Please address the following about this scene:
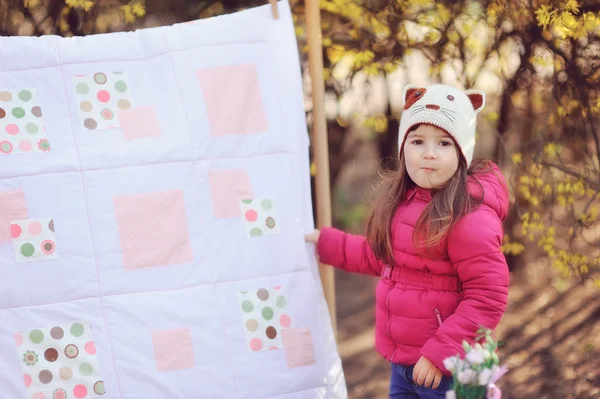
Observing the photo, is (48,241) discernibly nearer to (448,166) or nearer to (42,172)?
(42,172)

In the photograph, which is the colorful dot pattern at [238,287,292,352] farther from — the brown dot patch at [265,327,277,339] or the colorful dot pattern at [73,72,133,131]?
the colorful dot pattern at [73,72,133,131]

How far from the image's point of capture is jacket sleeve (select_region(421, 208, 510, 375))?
5.87 ft

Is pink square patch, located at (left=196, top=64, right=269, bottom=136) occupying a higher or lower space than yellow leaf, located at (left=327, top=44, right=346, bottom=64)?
lower

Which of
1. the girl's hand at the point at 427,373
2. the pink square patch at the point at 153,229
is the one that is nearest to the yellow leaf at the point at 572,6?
the girl's hand at the point at 427,373

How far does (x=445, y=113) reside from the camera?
1849 mm

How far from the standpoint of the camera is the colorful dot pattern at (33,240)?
2086mm

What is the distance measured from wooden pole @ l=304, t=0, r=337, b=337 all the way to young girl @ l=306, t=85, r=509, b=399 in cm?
43

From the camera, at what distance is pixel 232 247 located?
7.28ft

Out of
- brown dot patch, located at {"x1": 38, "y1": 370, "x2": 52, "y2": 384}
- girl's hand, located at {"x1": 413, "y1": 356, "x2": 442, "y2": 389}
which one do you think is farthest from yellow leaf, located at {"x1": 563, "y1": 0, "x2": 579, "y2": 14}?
brown dot patch, located at {"x1": 38, "y1": 370, "x2": 52, "y2": 384}

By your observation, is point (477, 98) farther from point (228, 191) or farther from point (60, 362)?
point (60, 362)

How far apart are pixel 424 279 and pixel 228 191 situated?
2.18ft

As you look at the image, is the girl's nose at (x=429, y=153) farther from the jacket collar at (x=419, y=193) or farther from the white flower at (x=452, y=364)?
the white flower at (x=452, y=364)

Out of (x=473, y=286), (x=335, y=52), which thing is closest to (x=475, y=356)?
(x=473, y=286)

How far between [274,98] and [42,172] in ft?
2.33
